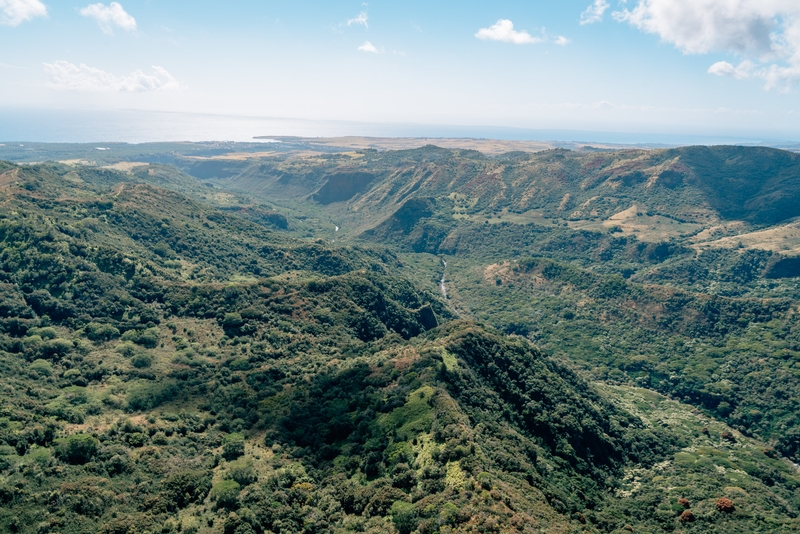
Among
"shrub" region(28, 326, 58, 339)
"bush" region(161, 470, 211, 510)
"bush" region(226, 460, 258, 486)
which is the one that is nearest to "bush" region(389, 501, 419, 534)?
"bush" region(226, 460, 258, 486)

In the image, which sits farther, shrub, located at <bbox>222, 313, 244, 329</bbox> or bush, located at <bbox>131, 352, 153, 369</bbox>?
shrub, located at <bbox>222, 313, 244, 329</bbox>

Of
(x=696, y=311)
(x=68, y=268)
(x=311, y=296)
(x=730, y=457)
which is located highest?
(x=68, y=268)

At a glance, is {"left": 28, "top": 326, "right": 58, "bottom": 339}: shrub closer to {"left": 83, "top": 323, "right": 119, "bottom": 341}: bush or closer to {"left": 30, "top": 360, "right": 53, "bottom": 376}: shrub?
{"left": 83, "top": 323, "right": 119, "bottom": 341}: bush

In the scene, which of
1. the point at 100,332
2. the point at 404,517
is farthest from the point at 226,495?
the point at 100,332

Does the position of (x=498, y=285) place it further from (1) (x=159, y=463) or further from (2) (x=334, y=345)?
(1) (x=159, y=463)

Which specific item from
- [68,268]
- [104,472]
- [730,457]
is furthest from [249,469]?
[730,457]
